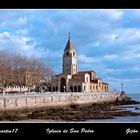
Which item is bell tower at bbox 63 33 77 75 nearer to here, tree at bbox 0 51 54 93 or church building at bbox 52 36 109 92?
church building at bbox 52 36 109 92

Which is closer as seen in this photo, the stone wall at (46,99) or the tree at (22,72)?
the stone wall at (46,99)

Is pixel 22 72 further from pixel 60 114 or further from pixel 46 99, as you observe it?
pixel 60 114

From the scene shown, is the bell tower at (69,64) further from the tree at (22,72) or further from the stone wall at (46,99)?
the stone wall at (46,99)

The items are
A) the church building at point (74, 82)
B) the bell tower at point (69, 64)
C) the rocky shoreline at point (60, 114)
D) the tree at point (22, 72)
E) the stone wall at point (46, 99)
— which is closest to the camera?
the rocky shoreline at point (60, 114)

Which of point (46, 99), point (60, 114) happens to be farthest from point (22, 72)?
point (60, 114)

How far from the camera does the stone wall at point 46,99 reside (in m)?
18.3

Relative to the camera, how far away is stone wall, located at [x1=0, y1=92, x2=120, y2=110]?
722 inches

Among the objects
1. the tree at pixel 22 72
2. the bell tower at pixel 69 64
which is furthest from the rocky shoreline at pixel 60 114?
the bell tower at pixel 69 64

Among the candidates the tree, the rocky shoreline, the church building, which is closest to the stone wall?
the rocky shoreline

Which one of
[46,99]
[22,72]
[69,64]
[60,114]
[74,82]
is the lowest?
[60,114]

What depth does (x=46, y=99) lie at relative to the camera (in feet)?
75.5

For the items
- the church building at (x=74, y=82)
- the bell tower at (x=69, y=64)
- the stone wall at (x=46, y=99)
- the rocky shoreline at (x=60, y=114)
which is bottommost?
the rocky shoreline at (x=60, y=114)
